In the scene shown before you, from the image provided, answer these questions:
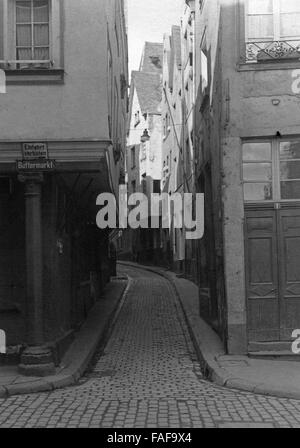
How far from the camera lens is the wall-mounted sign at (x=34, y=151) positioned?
8773 mm

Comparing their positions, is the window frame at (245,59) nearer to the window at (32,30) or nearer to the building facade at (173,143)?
the window at (32,30)

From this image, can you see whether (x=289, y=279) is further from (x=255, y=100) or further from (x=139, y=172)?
(x=139, y=172)

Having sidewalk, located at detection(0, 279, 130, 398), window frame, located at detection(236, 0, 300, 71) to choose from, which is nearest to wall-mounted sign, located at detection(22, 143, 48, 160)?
sidewalk, located at detection(0, 279, 130, 398)

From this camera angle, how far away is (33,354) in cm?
864

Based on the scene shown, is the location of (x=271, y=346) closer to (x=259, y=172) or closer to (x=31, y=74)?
(x=259, y=172)

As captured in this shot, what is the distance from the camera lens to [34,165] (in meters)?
8.76

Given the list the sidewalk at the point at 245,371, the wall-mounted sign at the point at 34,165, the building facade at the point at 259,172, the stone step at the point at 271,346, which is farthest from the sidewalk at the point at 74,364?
the wall-mounted sign at the point at 34,165

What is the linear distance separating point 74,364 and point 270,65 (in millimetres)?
5458

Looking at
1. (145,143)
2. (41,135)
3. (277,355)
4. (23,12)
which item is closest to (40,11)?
(23,12)

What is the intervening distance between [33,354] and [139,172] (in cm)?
3377

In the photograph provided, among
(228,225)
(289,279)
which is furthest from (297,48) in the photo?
(289,279)

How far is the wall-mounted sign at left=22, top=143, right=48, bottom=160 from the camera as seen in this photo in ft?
28.8

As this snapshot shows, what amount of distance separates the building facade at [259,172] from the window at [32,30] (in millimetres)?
2763

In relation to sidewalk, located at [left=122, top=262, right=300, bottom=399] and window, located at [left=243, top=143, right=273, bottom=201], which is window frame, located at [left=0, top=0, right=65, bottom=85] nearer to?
window, located at [left=243, top=143, right=273, bottom=201]
